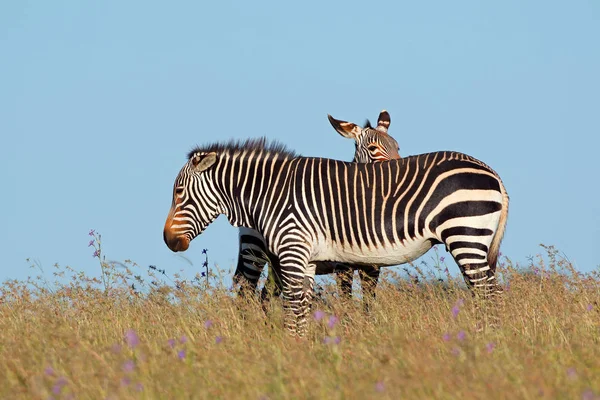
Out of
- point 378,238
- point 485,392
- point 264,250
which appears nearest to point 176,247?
point 264,250

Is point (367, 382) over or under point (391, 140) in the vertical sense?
under

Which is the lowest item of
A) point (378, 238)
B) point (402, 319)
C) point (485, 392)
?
point (485, 392)

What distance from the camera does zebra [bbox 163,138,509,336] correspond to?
9258 millimetres

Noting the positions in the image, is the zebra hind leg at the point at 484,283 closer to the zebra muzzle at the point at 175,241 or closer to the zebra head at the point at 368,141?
the zebra head at the point at 368,141

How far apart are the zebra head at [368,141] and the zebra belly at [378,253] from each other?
8.53 feet

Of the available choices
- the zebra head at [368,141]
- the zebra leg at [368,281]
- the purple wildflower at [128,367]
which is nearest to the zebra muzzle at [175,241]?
the zebra leg at [368,281]

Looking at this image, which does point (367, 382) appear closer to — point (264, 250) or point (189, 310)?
point (189, 310)

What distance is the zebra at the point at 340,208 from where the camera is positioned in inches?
364

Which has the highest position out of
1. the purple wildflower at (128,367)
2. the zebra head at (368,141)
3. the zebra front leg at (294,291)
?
the zebra head at (368,141)

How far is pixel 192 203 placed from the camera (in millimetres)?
10516

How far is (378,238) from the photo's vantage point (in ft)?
31.3

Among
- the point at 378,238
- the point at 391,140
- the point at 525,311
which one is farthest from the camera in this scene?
the point at 391,140

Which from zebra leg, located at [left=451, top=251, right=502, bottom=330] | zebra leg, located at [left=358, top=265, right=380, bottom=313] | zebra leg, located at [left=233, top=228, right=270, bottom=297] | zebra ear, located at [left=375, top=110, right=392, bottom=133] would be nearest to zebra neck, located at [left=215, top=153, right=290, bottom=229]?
zebra leg, located at [left=233, top=228, right=270, bottom=297]

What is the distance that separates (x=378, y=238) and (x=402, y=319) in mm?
977
